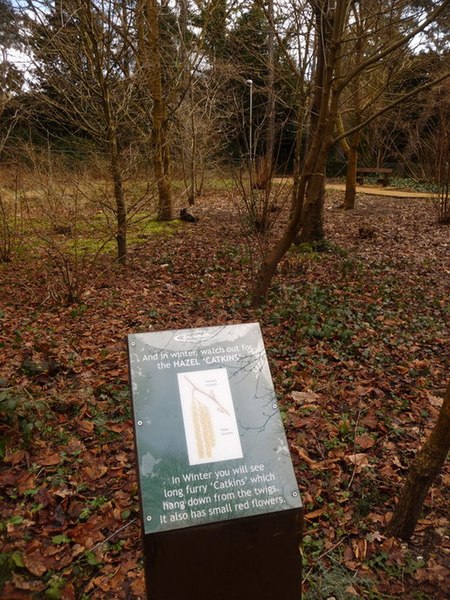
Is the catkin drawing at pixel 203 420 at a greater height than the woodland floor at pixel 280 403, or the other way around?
the catkin drawing at pixel 203 420

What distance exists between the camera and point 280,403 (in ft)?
13.9

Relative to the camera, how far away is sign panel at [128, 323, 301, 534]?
2.03 m

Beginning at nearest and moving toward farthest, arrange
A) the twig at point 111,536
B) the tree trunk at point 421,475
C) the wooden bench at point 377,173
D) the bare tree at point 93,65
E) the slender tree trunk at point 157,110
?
the tree trunk at point 421,475, the twig at point 111,536, the bare tree at point 93,65, the slender tree trunk at point 157,110, the wooden bench at point 377,173

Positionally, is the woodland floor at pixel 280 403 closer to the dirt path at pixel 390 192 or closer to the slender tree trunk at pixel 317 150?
the slender tree trunk at pixel 317 150

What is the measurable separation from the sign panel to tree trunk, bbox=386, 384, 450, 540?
937 millimetres

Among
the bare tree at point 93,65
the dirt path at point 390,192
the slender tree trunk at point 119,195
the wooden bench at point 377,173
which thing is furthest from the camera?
the wooden bench at point 377,173

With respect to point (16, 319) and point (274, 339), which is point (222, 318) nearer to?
point (274, 339)

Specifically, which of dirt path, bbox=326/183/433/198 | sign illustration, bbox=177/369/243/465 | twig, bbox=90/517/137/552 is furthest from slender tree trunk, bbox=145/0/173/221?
dirt path, bbox=326/183/433/198

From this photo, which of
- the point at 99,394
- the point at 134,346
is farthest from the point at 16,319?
the point at 134,346

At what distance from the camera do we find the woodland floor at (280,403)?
267 cm

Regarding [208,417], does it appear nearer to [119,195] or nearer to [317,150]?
[317,150]

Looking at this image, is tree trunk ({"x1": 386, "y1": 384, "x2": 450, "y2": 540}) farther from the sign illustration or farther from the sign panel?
the sign illustration

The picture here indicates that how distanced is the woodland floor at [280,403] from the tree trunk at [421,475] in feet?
0.40

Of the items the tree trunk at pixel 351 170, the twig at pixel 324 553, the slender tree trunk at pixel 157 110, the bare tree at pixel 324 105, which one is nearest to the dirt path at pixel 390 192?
the tree trunk at pixel 351 170
